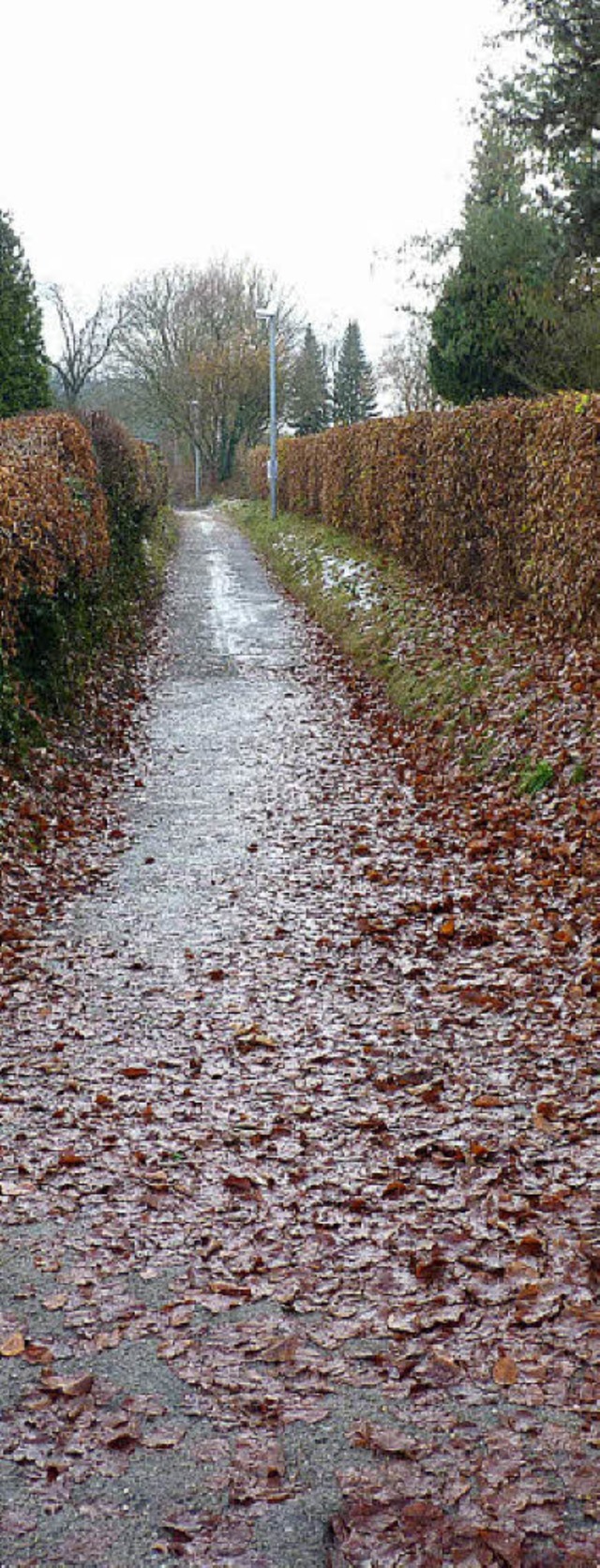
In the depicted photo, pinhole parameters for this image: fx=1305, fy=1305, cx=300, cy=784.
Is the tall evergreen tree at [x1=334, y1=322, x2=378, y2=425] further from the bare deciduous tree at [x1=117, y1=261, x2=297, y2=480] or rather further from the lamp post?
the lamp post

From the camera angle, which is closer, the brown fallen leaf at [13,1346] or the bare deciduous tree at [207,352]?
the brown fallen leaf at [13,1346]

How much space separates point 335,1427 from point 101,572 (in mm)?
13688

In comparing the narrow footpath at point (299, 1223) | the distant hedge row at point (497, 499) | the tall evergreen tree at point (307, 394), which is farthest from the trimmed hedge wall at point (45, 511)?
the tall evergreen tree at point (307, 394)

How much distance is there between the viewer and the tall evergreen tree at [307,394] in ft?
205

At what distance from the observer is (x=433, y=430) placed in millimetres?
17062

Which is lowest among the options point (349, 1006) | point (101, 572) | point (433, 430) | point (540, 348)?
point (349, 1006)

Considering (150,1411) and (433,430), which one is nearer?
(150,1411)

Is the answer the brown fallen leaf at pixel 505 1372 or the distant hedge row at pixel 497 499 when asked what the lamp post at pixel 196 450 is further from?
the brown fallen leaf at pixel 505 1372

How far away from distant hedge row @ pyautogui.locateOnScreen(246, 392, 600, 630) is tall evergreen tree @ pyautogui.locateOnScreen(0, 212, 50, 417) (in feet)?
21.9

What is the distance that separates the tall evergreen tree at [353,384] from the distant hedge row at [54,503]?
171 ft

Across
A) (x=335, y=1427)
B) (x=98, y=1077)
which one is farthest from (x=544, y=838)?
(x=335, y=1427)

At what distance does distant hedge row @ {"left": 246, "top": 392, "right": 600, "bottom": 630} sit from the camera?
11.3 metres

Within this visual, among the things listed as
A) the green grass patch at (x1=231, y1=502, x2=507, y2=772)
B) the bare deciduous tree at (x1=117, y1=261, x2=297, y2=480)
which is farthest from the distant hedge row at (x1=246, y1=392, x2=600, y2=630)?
the bare deciduous tree at (x1=117, y1=261, x2=297, y2=480)

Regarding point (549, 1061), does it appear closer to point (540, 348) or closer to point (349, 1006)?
point (349, 1006)
